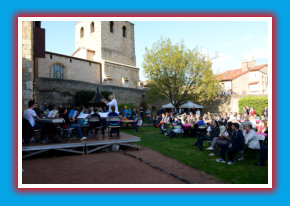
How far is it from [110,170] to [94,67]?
2665 centimetres

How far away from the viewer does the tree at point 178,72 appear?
18.8 m

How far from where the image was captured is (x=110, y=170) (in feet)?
15.3

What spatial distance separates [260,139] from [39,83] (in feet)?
63.8

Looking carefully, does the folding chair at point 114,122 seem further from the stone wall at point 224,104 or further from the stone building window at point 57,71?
the stone building window at point 57,71

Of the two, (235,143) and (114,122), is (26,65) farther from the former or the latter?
(235,143)

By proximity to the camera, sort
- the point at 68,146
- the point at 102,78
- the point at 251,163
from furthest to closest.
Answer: the point at 102,78
the point at 68,146
the point at 251,163

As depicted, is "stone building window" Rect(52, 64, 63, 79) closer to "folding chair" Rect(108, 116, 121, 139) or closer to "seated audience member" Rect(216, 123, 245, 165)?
"folding chair" Rect(108, 116, 121, 139)

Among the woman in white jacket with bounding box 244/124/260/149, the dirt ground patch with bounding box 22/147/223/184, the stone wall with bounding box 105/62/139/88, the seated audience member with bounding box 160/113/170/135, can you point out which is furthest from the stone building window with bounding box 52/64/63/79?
the woman in white jacket with bounding box 244/124/260/149

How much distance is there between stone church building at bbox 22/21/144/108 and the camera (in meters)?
20.4

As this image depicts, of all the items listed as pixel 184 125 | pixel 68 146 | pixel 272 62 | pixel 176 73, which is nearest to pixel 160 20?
pixel 272 62

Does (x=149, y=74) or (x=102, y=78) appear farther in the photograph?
(x=102, y=78)

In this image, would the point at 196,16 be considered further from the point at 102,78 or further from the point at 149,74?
the point at 102,78

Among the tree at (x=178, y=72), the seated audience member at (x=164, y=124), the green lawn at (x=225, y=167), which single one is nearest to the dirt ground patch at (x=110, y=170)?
the green lawn at (x=225, y=167)

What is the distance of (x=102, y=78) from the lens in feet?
98.2
